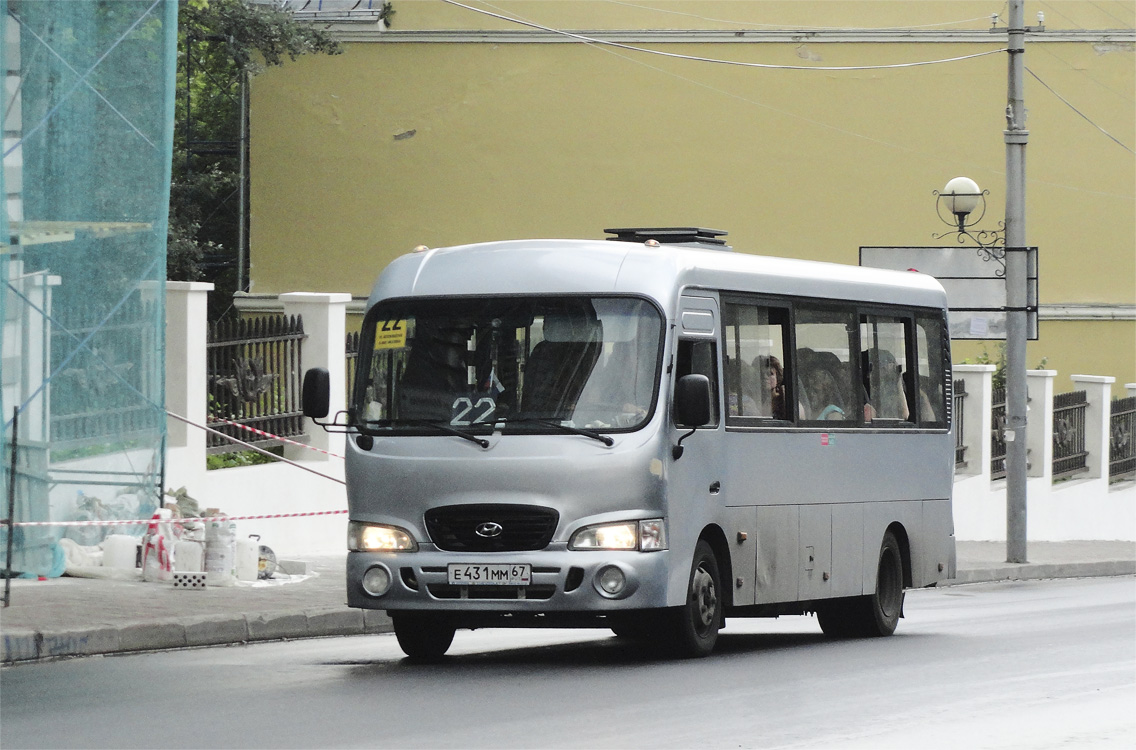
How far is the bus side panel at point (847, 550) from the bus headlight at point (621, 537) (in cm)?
281

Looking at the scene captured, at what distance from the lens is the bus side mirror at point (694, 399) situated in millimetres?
10980

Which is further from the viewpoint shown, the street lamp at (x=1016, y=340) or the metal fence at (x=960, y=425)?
the metal fence at (x=960, y=425)

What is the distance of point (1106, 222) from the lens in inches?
1487

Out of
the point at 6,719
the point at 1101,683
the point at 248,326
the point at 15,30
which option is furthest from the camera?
the point at 248,326

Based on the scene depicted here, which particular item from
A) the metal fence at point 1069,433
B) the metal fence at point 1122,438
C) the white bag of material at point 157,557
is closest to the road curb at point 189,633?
the white bag of material at point 157,557

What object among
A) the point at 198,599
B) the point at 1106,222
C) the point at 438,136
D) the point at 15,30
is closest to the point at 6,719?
the point at 198,599

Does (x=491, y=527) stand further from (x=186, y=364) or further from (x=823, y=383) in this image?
(x=186, y=364)

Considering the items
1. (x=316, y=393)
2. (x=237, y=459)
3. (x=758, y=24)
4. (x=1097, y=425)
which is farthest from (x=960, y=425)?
(x=316, y=393)

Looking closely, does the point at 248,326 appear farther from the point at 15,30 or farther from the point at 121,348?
the point at 15,30

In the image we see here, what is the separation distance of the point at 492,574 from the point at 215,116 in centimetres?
3117

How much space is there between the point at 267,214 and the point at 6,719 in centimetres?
2938

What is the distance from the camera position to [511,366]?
11.3m

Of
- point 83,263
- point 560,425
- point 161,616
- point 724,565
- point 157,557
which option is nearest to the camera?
point 560,425

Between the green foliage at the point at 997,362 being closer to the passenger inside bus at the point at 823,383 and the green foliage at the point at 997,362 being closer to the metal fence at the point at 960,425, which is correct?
the metal fence at the point at 960,425
